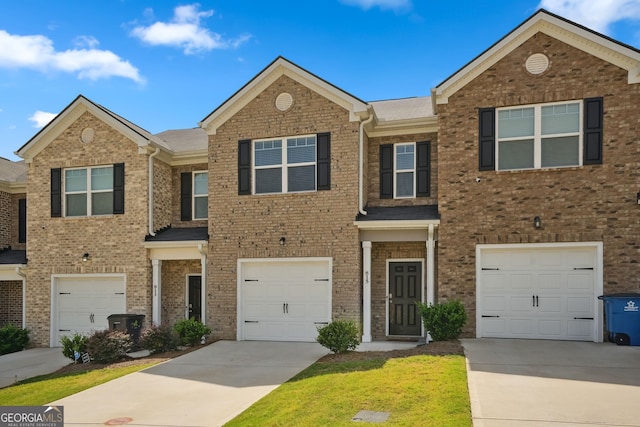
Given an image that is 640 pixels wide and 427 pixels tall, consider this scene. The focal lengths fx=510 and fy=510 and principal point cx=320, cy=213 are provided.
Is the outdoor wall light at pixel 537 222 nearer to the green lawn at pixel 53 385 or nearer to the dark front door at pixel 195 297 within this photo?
the green lawn at pixel 53 385

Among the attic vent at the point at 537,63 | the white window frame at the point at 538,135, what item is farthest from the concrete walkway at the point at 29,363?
the attic vent at the point at 537,63

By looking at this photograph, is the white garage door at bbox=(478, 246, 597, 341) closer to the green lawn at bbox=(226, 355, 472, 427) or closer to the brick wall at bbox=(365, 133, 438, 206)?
the brick wall at bbox=(365, 133, 438, 206)

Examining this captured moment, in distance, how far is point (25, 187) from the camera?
18.4 metres

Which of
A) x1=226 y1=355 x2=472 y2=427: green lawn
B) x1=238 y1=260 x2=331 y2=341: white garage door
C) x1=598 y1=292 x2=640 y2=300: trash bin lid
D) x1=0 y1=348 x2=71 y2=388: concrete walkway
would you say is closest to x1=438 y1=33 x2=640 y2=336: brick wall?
x1=598 y1=292 x2=640 y2=300: trash bin lid

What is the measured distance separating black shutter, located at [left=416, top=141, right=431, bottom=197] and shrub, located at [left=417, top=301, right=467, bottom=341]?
353 centimetres

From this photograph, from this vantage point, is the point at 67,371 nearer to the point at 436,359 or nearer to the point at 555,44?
the point at 436,359

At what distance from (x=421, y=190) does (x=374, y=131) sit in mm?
2137

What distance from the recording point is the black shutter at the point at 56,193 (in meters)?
16.3

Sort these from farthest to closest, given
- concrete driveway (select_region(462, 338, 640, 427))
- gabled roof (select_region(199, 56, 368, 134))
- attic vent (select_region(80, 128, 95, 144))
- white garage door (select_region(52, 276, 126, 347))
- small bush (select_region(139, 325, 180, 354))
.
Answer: attic vent (select_region(80, 128, 95, 144))
white garage door (select_region(52, 276, 126, 347))
gabled roof (select_region(199, 56, 368, 134))
small bush (select_region(139, 325, 180, 354))
concrete driveway (select_region(462, 338, 640, 427))

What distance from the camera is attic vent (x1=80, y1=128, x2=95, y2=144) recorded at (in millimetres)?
16156

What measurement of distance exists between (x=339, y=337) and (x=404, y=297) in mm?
3278

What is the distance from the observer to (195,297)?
16.3 m

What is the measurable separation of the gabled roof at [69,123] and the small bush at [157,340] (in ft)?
18.7

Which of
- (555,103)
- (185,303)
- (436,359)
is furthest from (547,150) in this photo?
(185,303)
